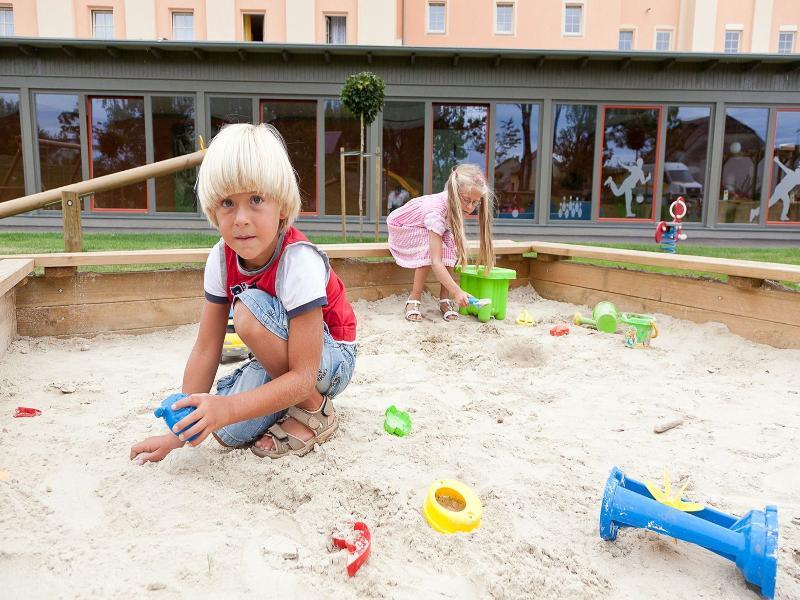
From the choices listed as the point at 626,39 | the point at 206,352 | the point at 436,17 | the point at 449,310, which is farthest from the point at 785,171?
the point at 626,39

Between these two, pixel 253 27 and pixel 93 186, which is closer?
pixel 93 186

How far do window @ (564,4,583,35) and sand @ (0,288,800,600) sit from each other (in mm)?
16018

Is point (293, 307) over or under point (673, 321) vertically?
over

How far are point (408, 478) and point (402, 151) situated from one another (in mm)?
8498

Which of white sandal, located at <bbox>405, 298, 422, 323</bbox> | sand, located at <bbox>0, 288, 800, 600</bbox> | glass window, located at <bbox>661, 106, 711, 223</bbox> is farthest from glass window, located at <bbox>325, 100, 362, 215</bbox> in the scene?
sand, located at <bbox>0, 288, 800, 600</bbox>

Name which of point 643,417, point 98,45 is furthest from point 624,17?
point 643,417

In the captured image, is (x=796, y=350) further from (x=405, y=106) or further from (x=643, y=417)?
(x=405, y=106)

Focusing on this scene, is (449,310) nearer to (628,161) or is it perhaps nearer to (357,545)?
(357,545)

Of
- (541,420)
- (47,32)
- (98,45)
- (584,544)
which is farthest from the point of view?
(47,32)

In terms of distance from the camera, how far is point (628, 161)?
9.64 metres

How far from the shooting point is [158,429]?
190 cm

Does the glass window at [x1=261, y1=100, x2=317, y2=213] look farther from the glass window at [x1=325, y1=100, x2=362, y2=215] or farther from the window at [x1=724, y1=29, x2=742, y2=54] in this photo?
the window at [x1=724, y1=29, x2=742, y2=54]

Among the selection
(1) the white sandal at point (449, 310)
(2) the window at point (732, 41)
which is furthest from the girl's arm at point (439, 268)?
(2) the window at point (732, 41)

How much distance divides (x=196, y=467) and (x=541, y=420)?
3.75 ft
